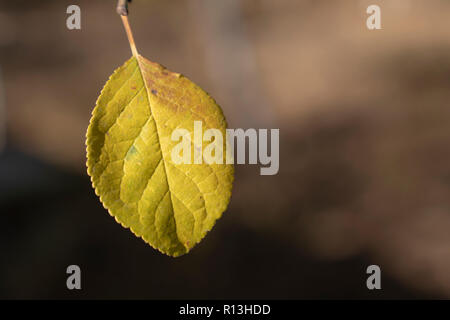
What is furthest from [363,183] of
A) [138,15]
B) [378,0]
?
[138,15]

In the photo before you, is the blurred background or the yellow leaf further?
the blurred background

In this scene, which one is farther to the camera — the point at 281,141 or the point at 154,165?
the point at 281,141

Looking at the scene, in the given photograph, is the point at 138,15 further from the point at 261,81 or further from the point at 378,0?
the point at 378,0

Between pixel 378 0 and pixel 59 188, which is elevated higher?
pixel 378 0

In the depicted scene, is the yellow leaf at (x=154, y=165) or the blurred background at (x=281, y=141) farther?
the blurred background at (x=281, y=141)
